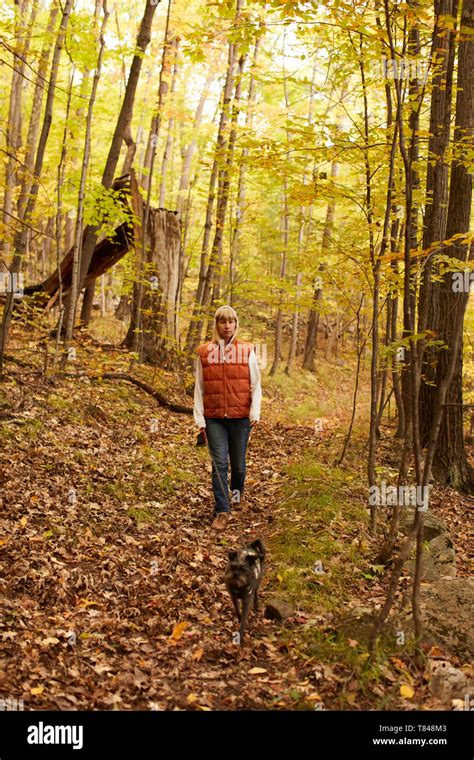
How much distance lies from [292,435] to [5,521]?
6.37 metres

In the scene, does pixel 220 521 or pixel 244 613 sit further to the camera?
pixel 220 521

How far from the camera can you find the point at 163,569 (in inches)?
205

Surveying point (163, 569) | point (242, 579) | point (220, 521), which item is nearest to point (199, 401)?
point (220, 521)

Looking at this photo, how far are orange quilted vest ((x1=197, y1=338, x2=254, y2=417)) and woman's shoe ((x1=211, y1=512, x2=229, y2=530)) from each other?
1.07 metres

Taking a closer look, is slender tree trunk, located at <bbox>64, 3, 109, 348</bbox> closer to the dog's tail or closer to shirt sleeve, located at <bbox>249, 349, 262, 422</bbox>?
shirt sleeve, located at <bbox>249, 349, 262, 422</bbox>

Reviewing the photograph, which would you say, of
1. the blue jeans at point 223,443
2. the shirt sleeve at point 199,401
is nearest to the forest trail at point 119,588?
the blue jeans at point 223,443

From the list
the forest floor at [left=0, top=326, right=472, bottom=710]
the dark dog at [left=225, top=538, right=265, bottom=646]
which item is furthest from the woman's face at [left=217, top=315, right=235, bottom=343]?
the dark dog at [left=225, top=538, right=265, bottom=646]

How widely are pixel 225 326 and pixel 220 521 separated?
81.6 inches

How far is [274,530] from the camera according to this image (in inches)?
243

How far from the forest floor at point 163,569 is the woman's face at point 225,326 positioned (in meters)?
2.05

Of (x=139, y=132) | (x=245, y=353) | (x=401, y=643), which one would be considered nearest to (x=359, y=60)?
(x=245, y=353)

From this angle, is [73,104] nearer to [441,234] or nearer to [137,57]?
[137,57]

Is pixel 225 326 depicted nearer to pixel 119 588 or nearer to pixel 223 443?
pixel 223 443

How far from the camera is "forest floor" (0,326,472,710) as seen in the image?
355 cm
